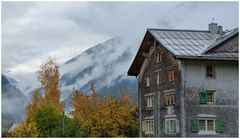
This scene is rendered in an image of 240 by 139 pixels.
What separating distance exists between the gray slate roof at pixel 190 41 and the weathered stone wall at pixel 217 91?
910 mm

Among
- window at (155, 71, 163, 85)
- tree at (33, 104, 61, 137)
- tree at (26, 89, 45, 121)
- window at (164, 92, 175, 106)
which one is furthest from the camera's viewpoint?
tree at (26, 89, 45, 121)

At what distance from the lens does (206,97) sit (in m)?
36.4

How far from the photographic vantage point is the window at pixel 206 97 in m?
36.2

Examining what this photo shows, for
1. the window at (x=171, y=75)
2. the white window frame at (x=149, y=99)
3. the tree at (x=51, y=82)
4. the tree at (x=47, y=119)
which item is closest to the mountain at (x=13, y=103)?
the tree at (x=51, y=82)

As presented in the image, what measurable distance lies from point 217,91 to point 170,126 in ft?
15.2

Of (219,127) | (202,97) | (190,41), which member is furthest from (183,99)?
(190,41)

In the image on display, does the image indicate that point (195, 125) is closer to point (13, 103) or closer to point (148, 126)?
point (148, 126)

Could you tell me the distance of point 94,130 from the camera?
45.8 metres

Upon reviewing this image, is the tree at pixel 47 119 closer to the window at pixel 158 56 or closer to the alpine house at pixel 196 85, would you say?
the alpine house at pixel 196 85

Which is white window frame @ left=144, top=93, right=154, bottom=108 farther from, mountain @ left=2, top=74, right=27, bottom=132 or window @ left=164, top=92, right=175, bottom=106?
mountain @ left=2, top=74, right=27, bottom=132

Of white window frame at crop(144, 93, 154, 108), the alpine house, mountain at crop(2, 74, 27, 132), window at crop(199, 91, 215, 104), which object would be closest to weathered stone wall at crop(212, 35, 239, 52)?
the alpine house

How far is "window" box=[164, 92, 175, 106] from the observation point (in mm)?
37906

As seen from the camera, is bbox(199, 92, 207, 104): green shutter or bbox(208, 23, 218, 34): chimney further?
bbox(208, 23, 218, 34): chimney

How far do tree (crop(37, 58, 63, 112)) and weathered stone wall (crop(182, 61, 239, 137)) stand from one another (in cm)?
2787
